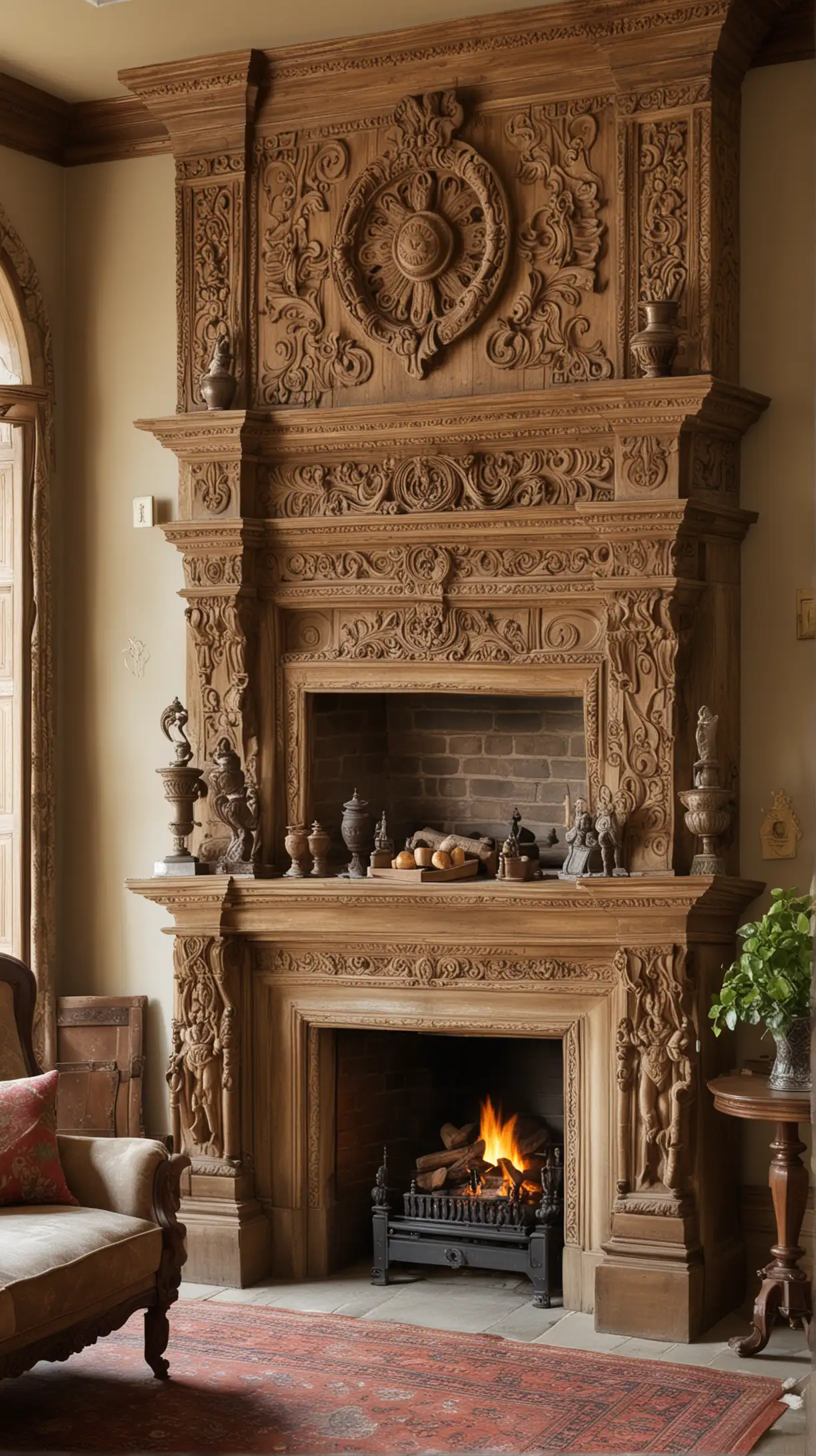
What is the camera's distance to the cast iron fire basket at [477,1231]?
504 cm

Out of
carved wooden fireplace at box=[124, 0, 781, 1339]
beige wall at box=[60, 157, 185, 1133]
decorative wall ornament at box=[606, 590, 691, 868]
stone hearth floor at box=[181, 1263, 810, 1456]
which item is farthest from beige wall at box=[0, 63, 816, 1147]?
decorative wall ornament at box=[606, 590, 691, 868]

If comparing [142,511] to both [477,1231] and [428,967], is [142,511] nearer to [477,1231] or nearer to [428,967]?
[428,967]

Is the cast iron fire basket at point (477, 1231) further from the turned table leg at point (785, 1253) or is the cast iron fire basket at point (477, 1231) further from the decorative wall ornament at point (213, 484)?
the decorative wall ornament at point (213, 484)

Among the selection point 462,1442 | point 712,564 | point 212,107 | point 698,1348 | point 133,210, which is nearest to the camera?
point 462,1442

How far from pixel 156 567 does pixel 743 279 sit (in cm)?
209

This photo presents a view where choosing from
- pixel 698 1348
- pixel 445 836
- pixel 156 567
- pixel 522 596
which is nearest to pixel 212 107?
pixel 156 567

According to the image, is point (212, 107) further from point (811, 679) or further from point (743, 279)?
point (811, 679)

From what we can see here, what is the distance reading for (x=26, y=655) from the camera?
18.9 ft

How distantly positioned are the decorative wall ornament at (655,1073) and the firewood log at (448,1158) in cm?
74

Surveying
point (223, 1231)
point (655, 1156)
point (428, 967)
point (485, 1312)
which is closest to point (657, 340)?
point (428, 967)

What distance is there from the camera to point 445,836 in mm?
5480

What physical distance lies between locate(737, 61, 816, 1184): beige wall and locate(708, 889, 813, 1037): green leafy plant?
0.42 m

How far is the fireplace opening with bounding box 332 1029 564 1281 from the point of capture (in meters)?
5.21

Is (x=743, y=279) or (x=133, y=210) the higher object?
(x=133, y=210)
